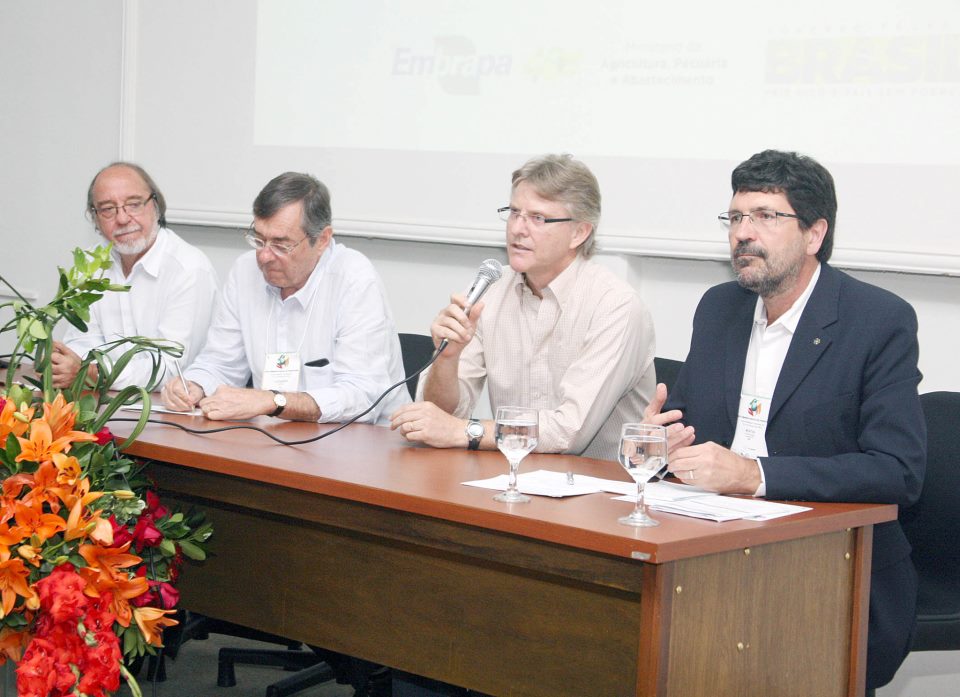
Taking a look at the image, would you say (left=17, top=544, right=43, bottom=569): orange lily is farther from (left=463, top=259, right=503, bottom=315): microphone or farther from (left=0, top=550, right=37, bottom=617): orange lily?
(left=463, top=259, right=503, bottom=315): microphone

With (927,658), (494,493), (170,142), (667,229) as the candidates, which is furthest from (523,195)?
(170,142)

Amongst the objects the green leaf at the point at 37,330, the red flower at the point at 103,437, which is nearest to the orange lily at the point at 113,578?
the red flower at the point at 103,437

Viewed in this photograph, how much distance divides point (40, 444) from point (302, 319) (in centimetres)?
151

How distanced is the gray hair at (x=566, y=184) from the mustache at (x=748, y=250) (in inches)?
21.3

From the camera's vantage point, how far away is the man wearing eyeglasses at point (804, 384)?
2020mm

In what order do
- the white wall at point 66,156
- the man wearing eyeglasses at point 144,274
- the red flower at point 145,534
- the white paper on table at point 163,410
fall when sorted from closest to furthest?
the red flower at point 145,534
the white paper on table at point 163,410
the man wearing eyeglasses at point 144,274
the white wall at point 66,156

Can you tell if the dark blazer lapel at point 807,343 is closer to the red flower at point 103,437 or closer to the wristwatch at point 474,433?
the wristwatch at point 474,433

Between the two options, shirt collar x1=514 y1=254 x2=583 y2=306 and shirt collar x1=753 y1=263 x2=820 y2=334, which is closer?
A: shirt collar x1=753 y1=263 x2=820 y2=334

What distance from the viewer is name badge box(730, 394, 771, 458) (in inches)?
91.8

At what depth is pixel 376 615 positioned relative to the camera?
202 cm

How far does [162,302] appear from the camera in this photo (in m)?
3.55

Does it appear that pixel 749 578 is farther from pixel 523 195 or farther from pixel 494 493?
pixel 523 195

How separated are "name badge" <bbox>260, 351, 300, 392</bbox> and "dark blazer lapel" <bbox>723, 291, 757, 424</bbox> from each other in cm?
110

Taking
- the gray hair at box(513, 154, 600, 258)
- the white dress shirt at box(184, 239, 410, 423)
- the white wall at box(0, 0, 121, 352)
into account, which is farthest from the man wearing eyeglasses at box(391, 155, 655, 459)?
the white wall at box(0, 0, 121, 352)
